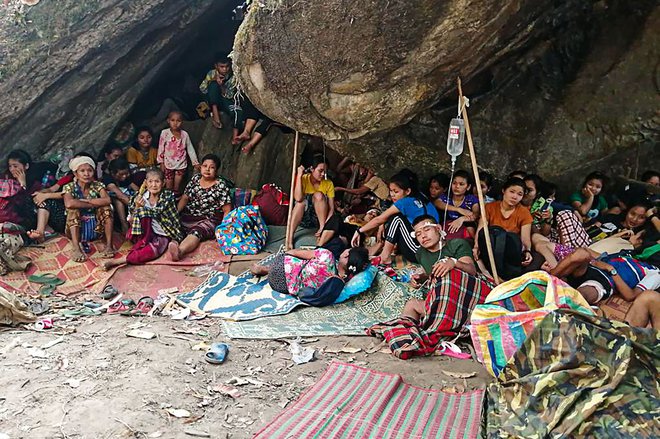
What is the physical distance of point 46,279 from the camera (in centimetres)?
597

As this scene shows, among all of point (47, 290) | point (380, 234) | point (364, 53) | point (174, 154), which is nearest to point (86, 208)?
point (47, 290)

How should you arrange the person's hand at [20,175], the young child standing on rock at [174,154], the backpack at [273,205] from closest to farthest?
the person's hand at [20,175]
the backpack at [273,205]
the young child standing on rock at [174,154]

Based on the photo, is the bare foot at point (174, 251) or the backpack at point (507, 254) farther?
the bare foot at point (174, 251)

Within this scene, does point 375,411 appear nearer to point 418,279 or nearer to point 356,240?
point 418,279

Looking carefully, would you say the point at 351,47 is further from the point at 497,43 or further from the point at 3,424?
the point at 3,424

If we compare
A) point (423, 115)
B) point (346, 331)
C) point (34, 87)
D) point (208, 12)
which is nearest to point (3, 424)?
point (346, 331)

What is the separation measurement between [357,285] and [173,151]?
3.88m

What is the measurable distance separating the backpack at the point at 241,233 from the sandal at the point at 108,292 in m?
1.40

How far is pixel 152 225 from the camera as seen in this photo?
6668 mm

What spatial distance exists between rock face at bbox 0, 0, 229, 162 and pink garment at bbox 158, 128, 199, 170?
2.49ft

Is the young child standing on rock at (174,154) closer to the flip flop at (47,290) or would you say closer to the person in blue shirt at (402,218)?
the flip flop at (47,290)

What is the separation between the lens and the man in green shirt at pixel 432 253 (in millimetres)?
4777

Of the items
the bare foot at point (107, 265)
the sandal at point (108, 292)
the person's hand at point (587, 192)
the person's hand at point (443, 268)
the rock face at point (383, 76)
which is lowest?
the sandal at point (108, 292)

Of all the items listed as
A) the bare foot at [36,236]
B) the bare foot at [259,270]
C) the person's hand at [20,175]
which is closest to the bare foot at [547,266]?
the bare foot at [259,270]
